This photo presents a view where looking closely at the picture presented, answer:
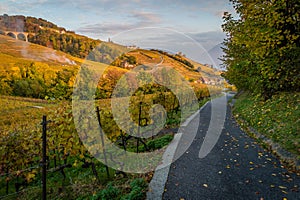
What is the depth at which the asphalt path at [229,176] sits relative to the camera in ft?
12.5

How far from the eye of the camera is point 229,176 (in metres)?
4.54

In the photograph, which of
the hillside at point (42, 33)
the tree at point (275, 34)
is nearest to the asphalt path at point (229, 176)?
the tree at point (275, 34)

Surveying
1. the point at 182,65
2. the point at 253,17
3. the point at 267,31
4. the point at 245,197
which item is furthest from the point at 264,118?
the point at 182,65

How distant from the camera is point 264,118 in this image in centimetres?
923

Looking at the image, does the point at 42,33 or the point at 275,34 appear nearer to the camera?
the point at 275,34

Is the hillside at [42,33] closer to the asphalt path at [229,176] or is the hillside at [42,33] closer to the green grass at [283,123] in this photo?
the green grass at [283,123]

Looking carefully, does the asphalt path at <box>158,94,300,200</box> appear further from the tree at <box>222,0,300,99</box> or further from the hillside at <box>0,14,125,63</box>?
the hillside at <box>0,14,125,63</box>

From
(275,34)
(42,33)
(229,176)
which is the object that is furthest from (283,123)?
(42,33)

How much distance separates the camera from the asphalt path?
3.80 metres

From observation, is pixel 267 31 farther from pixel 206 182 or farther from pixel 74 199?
pixel 74 199

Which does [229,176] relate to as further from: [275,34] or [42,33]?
[42,33]

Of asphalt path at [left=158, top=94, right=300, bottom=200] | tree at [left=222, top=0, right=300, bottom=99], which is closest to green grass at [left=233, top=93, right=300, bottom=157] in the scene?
asphalt path at [left=158, top=94, right=300, bottom=200]

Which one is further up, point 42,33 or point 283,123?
point 42,33

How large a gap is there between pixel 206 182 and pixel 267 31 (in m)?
6.57
